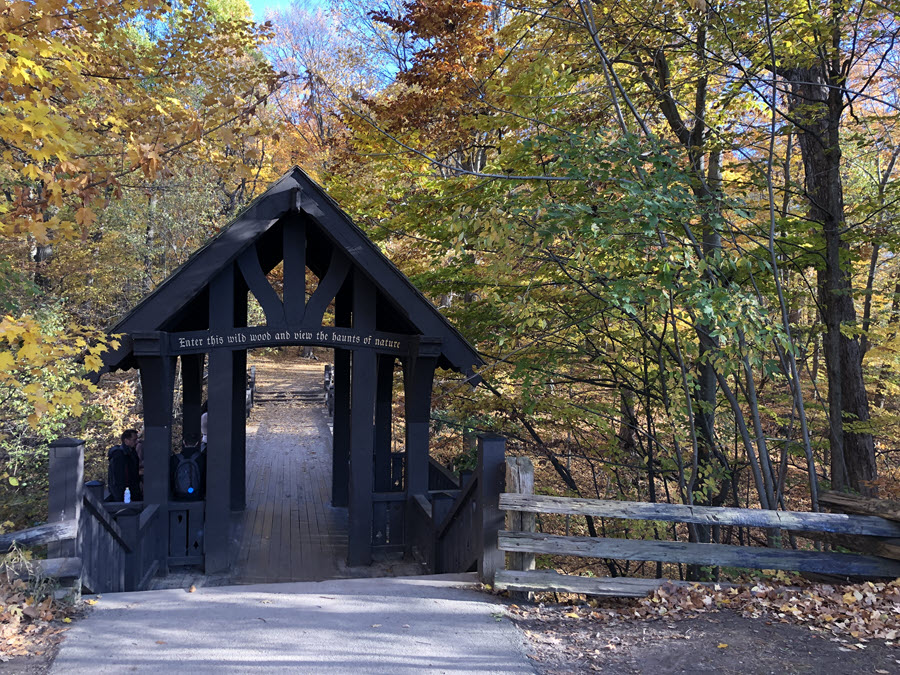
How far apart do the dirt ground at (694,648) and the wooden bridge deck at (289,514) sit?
13.8ft

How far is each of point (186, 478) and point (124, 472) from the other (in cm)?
128

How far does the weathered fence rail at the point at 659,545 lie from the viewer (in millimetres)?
5246

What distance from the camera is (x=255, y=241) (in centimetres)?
786

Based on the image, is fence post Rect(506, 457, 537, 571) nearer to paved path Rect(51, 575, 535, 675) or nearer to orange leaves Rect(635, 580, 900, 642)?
paved path Rect(51, 575, 535, 675)

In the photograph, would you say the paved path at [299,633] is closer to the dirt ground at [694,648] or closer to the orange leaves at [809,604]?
the dirt ground at [694,648]

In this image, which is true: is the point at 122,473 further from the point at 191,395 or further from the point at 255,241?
the point at 255,241

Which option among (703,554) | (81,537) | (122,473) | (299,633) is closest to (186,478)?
(122,473)

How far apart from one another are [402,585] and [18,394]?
37.0 ft

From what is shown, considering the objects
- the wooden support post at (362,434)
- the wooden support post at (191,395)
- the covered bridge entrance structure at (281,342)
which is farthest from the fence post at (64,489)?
the wooden support post at (191,395)

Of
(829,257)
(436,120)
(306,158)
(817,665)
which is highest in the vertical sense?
(306,158)

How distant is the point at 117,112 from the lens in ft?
30.6

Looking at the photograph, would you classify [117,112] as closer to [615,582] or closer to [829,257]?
[615,582]

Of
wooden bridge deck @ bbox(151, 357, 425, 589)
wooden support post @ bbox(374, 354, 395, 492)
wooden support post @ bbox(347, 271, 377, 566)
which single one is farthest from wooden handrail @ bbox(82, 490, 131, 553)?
wooden support post @ bbox(374, 354, 395, 492)

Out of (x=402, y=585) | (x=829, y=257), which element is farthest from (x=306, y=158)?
(x=402, y=585)
